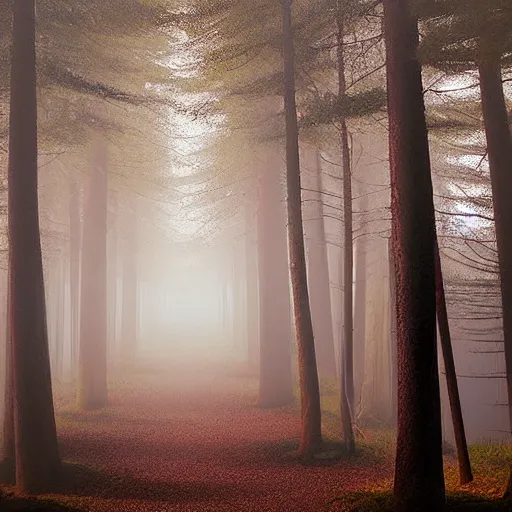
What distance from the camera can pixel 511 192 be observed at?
9.02 m

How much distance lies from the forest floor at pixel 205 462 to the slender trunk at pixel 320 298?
11.0 feet

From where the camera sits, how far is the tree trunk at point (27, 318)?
798 centimetres

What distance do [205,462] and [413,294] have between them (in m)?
5.46

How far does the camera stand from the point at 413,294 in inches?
247

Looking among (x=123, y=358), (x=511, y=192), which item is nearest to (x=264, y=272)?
(x=511, y=192)

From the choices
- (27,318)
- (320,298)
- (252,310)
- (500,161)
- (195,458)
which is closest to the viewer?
(27,318)

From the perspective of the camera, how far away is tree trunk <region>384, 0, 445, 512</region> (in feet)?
20.2

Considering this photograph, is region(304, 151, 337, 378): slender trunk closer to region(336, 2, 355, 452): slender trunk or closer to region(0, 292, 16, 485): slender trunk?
region(336, 2, 355, 452): slender trunk

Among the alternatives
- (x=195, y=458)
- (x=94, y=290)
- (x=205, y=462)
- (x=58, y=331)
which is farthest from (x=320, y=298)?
(x=58, y=331)

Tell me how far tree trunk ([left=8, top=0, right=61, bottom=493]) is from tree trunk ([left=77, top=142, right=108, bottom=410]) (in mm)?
7793

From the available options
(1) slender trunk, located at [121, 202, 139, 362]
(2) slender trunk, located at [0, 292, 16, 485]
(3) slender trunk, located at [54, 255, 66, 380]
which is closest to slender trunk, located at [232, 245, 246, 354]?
(1) slender trunk, located at [121, 202, 139, 362]

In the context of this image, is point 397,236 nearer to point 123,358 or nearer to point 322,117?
point 322,117

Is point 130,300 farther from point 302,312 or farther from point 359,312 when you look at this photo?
point 302,312

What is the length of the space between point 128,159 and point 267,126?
16.6 feet
